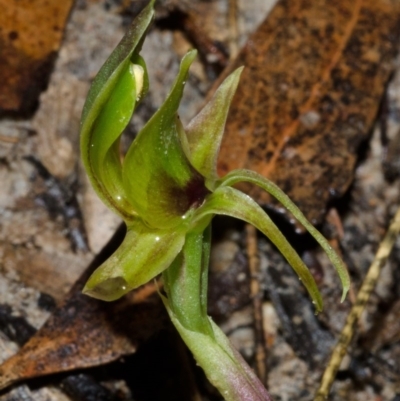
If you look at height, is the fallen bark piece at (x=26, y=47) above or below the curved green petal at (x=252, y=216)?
above

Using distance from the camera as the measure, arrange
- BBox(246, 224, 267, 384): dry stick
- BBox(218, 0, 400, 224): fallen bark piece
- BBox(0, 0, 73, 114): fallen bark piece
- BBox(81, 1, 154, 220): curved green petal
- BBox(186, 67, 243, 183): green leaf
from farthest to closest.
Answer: BBox(0, 0, 73, 114): fallen bark piece, BBox(218, 0, 400, 224): fallen bark piece, BBox(246, 224, 267, 384): dry stick, BBox(186, 67, 243, 183): green leaf, BBox(81, 1, 154, 220): curved green petal

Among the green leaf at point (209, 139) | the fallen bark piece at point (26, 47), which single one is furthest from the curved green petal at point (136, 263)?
the fallen bark piece at point (26, 47)

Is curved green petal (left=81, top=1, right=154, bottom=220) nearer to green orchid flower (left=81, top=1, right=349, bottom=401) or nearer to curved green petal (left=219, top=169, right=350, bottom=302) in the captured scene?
green orchid flower (left=81, top=1, right=349, bottom=401)

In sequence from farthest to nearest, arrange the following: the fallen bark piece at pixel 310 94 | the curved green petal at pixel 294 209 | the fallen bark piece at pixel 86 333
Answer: the fallen bark piece at pixel 310 94
the fallen bark piece at pixel 86 333
the curved green petal at pixel 294 209

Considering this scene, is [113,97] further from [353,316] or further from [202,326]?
[353,316]

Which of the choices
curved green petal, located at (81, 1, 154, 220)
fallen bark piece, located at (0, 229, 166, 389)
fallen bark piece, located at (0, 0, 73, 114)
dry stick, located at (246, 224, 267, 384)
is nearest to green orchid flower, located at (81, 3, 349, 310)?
curved green petal, located at (81, 1, 154, 220)

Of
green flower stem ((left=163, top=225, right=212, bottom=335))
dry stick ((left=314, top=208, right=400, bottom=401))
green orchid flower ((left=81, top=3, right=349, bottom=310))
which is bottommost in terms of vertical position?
dry stick ((left=314, top=208, right=400, bottom=401))

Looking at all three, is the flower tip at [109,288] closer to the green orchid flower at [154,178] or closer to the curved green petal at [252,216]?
the green orchid flower at [154,178]
